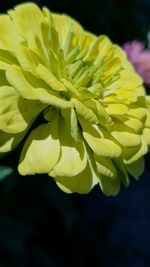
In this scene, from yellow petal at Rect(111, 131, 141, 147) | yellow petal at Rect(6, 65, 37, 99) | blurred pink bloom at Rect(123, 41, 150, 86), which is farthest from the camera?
blurred pink bloom at Rect(123, 41, 150, 86)

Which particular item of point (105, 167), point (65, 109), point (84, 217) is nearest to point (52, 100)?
point (65, 109)

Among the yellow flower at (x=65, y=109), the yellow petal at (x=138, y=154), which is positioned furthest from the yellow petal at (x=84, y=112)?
the yellow petal at (x=138, y=154)

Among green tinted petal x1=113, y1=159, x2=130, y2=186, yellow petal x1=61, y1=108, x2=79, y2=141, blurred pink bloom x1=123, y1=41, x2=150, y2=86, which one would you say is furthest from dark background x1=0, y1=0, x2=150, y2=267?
yellow petal x1=61, y1=108, x2=79, y2=141

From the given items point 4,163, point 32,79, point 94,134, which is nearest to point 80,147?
point 94,134

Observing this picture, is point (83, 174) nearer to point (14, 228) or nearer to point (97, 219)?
point (14, 228)

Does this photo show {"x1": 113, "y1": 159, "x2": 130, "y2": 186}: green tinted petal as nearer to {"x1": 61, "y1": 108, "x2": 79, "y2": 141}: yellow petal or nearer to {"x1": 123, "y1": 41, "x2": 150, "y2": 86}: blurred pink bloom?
{"x1": 61, "y1": 108, "x2": 79, "y2": 141}: yellow petal

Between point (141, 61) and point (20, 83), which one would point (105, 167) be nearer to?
point (20, 83)

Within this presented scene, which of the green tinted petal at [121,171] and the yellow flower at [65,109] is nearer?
the yellow flower at [65,109]

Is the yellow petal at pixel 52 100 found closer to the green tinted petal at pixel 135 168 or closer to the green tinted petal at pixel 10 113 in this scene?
the green tinted petal at pixel 10 113
